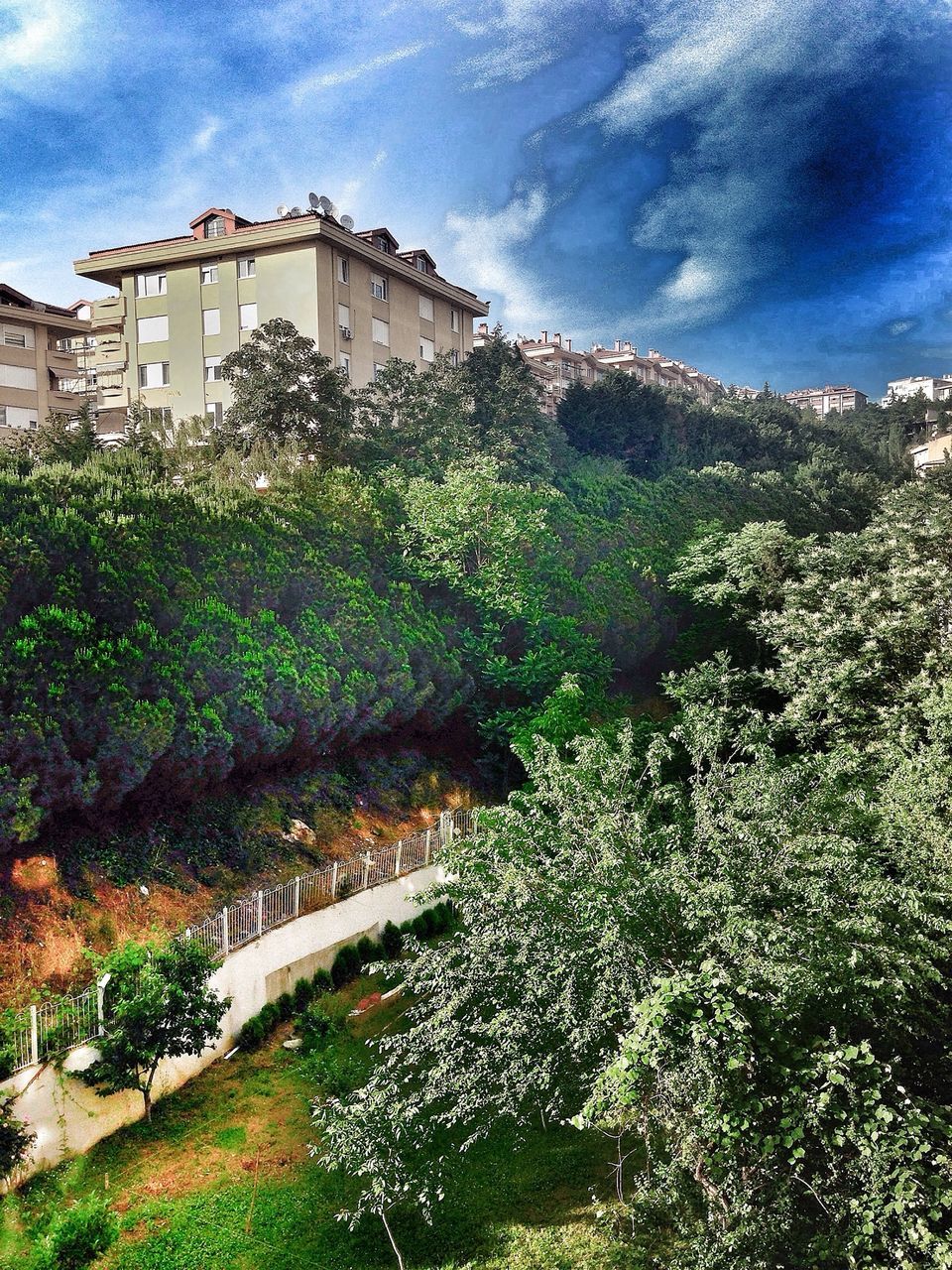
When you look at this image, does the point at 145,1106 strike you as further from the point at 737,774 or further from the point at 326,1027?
the point at 737,774

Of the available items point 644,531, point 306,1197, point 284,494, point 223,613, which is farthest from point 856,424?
point 306,1197

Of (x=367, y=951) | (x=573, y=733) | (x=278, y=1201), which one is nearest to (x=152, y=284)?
(x=573, y=733)

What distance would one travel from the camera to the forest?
7.71m

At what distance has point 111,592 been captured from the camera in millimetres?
14609

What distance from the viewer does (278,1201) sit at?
989 centimetres

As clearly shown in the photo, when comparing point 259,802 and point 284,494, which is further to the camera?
point 284,494

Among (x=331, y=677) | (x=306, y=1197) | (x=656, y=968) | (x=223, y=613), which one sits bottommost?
(x=306, y=1197)

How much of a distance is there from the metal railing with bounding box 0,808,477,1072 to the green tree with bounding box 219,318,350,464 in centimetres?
890

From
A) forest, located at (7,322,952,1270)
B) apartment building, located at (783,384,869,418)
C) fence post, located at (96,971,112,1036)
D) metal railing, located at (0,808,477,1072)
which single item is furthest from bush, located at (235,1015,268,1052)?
apartment building, located at (783,384,869,418)

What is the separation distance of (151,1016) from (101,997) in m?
0.65

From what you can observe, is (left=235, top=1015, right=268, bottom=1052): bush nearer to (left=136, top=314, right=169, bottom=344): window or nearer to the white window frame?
(left=136, top=314, right=169, bottom=344): window

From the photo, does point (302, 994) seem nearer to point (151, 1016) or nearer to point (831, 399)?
point (151, 1016)

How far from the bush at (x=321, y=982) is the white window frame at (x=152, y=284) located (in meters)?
18.7

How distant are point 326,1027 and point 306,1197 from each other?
10.6ft
